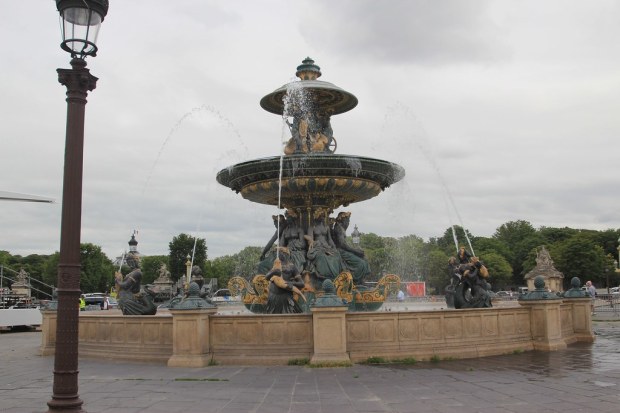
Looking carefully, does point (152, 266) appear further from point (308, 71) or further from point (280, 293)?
point (280, 293)

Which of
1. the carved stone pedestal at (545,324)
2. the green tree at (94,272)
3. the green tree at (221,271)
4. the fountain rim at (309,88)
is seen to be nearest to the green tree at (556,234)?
the green tree at (221,271)

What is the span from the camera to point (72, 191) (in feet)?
19.5

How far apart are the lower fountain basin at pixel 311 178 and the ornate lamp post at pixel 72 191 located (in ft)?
33.0

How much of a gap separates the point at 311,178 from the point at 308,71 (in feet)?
14.0

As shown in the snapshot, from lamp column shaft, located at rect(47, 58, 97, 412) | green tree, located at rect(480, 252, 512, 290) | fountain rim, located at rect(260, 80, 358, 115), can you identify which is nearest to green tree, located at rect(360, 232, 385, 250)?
green tree, located at rect(480, 252, 512, 290)

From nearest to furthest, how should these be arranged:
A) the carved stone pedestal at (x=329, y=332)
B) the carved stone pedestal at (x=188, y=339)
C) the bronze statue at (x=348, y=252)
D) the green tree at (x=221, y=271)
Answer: the carved stone pedestal at (x=329, y=332) < the carved stone pedestal at (x=188, y=339) < the bronze statue at (x=348, y=252) < the green tree at (x=221, y=271)

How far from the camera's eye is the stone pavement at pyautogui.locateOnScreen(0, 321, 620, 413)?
25.0ft

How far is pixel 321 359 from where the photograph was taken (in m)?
11.0

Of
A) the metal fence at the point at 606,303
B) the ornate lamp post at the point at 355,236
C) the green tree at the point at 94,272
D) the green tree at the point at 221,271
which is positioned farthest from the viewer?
the green tree at the point at 221,271

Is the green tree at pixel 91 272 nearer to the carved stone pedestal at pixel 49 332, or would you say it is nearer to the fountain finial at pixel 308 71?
the fountain finial at pixel 308 71

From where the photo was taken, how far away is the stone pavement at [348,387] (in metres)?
7.61

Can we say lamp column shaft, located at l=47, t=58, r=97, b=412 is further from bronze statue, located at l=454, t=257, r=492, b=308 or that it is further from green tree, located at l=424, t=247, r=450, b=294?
green tree, located at l=424, t=247, r=450, b=294

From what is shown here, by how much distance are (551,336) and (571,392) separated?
5.14 m

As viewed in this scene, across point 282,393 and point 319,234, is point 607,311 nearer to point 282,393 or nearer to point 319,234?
point 319,234
